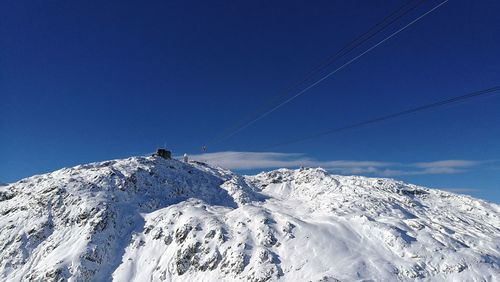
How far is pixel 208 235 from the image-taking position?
5412 centimetres

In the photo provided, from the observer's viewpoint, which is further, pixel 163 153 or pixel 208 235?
pixel 163 153

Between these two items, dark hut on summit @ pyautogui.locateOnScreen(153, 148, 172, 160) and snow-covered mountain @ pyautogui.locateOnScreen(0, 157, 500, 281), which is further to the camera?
dark hut on summit @ pyautogui.locateOnScreen(153, 148, 172, 160)

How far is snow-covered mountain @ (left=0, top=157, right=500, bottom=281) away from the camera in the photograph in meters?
46.0

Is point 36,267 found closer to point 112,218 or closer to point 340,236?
point 112,218

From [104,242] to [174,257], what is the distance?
12.7 m

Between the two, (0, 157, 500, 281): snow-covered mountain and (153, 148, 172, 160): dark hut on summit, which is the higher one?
(153, 148, 172, 160): dark hut on summit

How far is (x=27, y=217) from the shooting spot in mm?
62312

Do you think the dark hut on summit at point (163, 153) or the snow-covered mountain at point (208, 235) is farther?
the dark hut on summit at point (163, 153)

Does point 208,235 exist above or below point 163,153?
below

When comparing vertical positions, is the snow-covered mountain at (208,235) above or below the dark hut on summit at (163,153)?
below

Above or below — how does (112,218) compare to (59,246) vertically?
above

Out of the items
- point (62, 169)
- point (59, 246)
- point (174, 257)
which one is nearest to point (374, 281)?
point (174, 257)

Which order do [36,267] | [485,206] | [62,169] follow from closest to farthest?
1. [36,267]
2. [62,169]
3. [485,206]

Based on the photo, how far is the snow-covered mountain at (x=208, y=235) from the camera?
46000 mm
